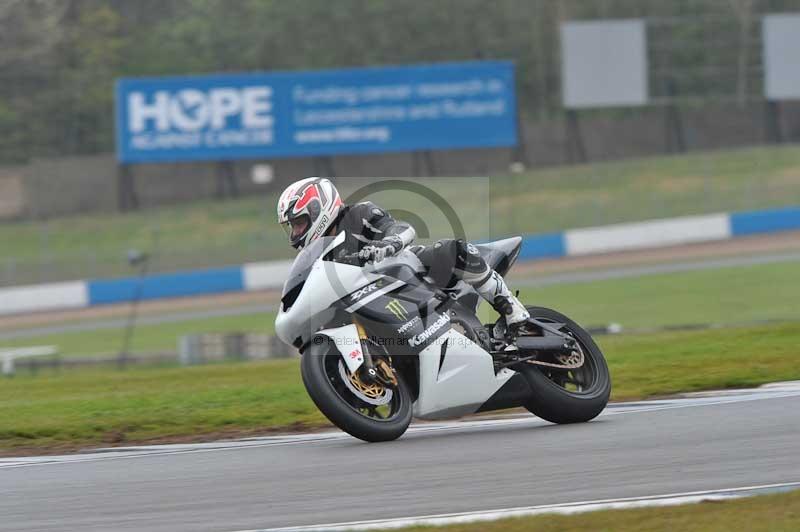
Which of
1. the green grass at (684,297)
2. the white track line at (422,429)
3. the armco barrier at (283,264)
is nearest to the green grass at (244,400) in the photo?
the white track line at (422,429)

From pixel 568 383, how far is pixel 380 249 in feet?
5.35

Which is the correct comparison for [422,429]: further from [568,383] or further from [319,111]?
[319,111]

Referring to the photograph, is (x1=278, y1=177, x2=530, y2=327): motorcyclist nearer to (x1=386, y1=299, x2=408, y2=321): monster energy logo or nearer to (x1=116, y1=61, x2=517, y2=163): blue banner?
(x1=386, y1=299, x2=408, y2=321): monster energy logo

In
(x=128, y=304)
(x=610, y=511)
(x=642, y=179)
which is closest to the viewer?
(x=610, y=511)

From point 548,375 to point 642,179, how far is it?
3178 cm

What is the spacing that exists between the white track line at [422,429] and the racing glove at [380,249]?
4.36 feet

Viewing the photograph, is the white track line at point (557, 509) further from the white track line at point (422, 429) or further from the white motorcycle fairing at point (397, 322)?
the white track line at point (422, 429)

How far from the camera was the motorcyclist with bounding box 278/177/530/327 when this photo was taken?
25.2 ft

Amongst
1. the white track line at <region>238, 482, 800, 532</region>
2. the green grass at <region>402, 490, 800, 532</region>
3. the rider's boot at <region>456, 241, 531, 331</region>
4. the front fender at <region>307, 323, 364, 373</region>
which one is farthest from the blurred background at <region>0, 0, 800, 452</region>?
the green grass at <region>402, 490, 800, 532</region>

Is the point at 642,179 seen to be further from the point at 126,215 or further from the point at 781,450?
the point at 781,450

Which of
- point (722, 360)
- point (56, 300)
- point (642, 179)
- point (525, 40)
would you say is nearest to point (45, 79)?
point (56, 300)

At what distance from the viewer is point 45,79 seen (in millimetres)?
44062

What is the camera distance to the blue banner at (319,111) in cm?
3872

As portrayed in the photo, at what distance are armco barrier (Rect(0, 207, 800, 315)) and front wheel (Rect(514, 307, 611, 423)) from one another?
26.2 meters
